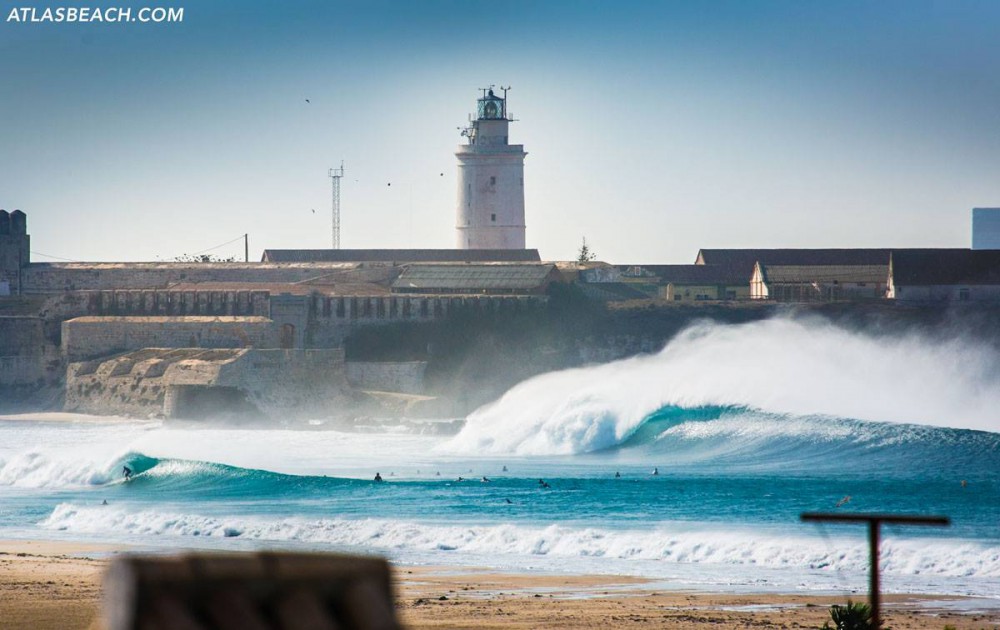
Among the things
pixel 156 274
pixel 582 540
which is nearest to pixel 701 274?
pixel 156 274

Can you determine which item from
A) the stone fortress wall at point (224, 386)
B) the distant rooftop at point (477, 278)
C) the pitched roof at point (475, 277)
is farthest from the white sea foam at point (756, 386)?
the pitched roof at point (475, 277)

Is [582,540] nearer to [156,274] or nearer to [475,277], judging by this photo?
[475,277]

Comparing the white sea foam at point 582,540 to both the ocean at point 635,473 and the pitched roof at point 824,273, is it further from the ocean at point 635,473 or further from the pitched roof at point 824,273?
the pitched roof at point 824,273

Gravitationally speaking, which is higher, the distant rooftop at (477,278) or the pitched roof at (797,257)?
the pitched roof at (797,257)

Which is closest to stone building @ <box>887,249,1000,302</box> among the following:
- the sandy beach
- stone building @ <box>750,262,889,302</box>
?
stone building @ <box>750,262,889,302</box>

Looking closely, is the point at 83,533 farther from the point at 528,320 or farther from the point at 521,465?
the point at 528,320

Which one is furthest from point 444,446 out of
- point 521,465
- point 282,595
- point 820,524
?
point 282,595

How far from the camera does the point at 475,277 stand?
6500 centimetres

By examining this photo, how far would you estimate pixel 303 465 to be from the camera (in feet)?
128

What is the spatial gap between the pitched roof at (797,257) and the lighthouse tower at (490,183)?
909cm

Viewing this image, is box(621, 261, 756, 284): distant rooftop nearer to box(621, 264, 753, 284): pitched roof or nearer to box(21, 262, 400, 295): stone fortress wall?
box(621, 264, 753, 284): pitched roof

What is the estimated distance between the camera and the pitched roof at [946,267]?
210 feet

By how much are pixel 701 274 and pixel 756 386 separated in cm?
2607

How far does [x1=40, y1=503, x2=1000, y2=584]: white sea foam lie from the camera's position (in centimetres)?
2138
